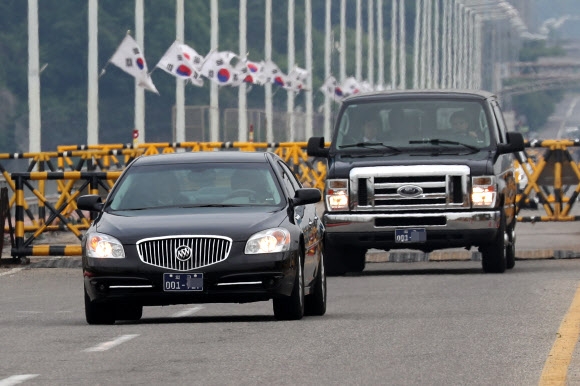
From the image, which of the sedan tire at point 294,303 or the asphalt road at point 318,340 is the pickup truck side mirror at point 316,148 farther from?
the sedan tire at point 294,303

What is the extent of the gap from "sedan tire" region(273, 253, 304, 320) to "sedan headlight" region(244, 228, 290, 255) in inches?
9.6

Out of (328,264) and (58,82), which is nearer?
(328,264)

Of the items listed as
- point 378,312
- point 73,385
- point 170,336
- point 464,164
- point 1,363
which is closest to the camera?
point 73,385

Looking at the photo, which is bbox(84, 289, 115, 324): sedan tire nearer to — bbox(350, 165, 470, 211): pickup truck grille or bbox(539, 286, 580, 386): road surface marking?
bbox(539, 286, 580, 386): road surface marking

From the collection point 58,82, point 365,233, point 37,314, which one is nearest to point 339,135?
point 365,233

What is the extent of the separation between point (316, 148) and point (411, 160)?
1.14 meters

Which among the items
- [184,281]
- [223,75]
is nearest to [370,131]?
[184,281]

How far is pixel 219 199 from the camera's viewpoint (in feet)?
53.7

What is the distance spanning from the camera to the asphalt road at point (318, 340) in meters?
11.6

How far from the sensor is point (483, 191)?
74.7 feet

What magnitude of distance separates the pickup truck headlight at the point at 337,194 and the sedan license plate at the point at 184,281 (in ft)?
25.2

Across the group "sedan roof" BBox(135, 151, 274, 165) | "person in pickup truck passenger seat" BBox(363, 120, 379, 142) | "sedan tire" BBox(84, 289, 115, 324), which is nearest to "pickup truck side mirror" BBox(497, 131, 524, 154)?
"person in pickup truck passenger seat" BBox(363, 120, 379, 142)

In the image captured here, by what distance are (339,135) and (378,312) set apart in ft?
22.0

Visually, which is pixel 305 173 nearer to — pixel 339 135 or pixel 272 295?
pixel 339 135
